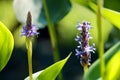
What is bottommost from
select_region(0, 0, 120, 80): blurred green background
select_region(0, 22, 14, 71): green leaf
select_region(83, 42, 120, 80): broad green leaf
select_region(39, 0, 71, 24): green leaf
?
select_region(0, 0, 120, 80): blurred green background

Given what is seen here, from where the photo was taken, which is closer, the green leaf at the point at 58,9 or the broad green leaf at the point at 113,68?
the broad green leaf at the point at 113,68

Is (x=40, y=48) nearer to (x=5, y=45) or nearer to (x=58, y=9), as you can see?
(x=58, y=9)

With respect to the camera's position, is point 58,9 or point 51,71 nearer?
point 51,71

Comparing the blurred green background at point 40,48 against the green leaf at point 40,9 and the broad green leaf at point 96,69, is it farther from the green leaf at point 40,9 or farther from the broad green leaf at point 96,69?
the broad green leaf at point 96,69

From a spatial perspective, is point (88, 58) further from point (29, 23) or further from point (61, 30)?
point (61, 30)

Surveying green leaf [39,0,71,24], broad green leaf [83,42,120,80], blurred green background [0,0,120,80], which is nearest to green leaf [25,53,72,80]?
broad green leaf [83,42,120,80]

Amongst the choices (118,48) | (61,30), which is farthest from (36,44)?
(118,48)

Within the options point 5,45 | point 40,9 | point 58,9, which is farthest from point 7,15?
point 5,45

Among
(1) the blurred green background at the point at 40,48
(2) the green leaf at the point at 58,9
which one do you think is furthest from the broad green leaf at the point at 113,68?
(1) the blurred green background at the point at 40,48

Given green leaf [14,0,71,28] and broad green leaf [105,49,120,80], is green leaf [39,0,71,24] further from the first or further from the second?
broad green leaf [105,49,120,80]
